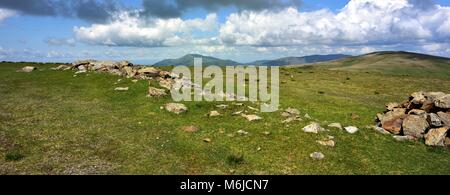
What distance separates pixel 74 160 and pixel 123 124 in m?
8.55

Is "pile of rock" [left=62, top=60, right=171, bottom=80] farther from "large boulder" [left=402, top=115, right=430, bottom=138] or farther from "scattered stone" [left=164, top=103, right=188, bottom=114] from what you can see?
"large boulder" [left=402, top=115, right=430, bottom=138]

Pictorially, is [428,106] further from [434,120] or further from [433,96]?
[434,120]

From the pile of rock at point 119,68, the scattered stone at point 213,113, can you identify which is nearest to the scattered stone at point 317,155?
the scattered stone at point 213,113

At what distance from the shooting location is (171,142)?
24.8m

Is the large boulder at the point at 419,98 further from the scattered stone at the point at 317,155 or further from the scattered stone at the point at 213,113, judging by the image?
the scattered stone at the point at 213,113

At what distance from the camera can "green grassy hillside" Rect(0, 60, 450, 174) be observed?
2061 cm

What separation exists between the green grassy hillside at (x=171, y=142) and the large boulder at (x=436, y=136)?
0.72 metres

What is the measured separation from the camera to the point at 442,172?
20703mm

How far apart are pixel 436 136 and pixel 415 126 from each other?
6.14 feet

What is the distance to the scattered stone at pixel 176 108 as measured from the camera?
33.3 meters

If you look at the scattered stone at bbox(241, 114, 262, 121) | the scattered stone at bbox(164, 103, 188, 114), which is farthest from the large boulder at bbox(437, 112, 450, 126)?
the scattered stone at bbox(164, 103, 188, 114)

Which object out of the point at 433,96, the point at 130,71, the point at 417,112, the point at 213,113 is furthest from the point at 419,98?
the point at 130,71
